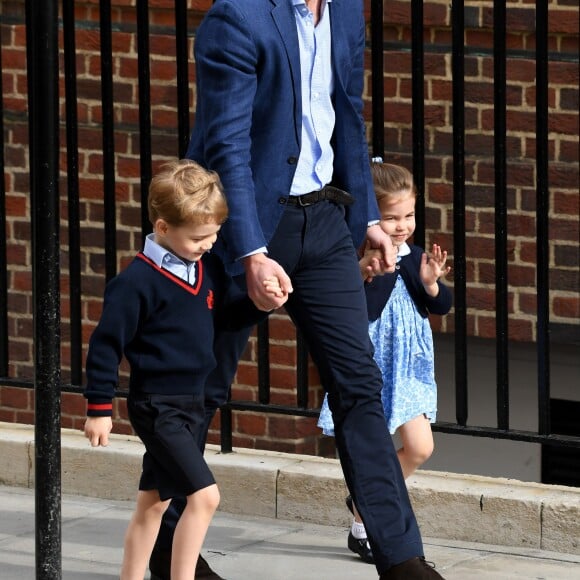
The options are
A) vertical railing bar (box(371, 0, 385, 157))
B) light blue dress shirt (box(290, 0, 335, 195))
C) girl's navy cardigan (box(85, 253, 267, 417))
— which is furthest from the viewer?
vertical railing bar (box(371, 0, 385, 157))

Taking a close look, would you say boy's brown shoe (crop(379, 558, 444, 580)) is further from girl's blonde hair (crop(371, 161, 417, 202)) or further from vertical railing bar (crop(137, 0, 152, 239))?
vertical railing bar (crop(137, 0, 152, 239))

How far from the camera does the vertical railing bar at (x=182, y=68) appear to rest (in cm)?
548

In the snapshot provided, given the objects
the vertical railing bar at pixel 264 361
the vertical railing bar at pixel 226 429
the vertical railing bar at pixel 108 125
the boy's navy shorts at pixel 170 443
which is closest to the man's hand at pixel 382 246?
the boy's navy shorts at pixel 170 443

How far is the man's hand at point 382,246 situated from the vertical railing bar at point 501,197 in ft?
1.90

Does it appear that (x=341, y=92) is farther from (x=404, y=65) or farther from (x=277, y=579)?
(x=404, y=65)

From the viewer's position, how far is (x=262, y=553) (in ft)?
16.9

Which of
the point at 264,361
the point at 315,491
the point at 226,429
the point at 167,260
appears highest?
the point at 167,260

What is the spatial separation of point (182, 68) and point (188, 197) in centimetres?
140

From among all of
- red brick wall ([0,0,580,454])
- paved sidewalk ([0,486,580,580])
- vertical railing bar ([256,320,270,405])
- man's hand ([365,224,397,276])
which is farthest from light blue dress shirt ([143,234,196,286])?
red brick wall ([0,0,580,454])

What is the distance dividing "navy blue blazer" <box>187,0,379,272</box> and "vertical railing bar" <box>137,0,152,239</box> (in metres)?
1.07

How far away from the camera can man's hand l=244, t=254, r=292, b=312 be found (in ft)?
14.0

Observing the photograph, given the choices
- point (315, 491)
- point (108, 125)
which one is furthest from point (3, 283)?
point (315, 491)

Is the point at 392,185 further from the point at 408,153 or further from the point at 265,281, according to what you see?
the point at 408,153

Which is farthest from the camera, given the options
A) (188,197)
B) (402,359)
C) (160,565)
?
(402,359)
